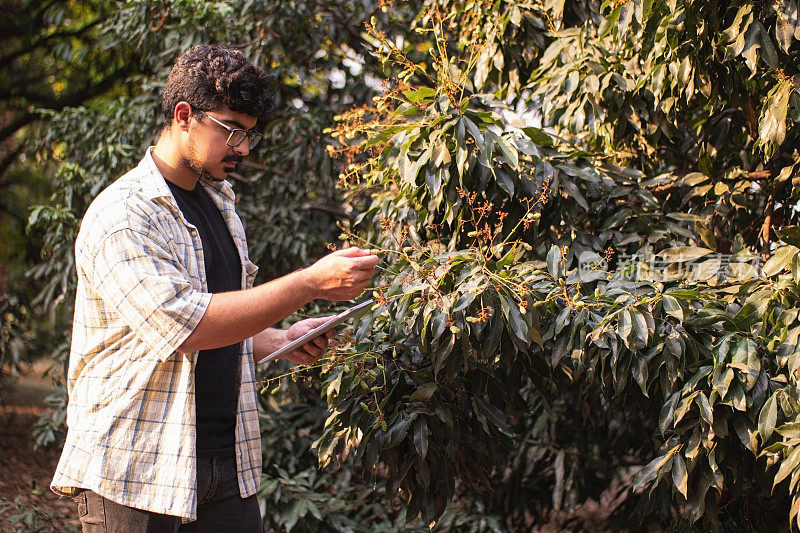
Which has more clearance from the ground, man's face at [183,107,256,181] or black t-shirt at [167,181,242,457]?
man's face at [183,107,256,181]

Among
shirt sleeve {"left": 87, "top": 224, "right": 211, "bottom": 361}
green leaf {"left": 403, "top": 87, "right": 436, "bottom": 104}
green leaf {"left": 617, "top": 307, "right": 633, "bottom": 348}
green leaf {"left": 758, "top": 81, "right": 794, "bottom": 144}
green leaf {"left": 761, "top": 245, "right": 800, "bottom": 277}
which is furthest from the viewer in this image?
green leaf {"left": 403, "top": 87, "right": 436, "bottom": 104}

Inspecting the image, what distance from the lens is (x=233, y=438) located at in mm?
1947

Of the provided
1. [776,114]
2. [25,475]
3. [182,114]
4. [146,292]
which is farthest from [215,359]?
[25,475]

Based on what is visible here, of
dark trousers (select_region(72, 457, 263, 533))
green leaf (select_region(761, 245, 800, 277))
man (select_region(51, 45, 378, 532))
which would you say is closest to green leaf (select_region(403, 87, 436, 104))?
man (select_region(51, 45, 378, 532))

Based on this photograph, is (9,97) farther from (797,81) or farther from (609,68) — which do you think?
(797,81)

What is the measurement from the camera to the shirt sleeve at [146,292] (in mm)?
1629

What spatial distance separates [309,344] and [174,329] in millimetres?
539

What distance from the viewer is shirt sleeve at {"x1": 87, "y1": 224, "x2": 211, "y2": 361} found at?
64.1 inches

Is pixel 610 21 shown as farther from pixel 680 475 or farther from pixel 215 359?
pixel 215 359

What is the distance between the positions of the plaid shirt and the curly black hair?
0.25 meters

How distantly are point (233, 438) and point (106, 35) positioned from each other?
132 inches

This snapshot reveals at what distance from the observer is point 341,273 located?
5.48 ft

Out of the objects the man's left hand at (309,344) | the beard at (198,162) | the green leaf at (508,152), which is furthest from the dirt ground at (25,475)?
the green leaf at (508,152)

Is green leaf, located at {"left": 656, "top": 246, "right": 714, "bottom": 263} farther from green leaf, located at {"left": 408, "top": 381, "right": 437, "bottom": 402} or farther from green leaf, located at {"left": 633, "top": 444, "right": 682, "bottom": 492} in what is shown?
green leaf, located at {"left": 408, "top": 381, "right": 437, "bottom": 402}
